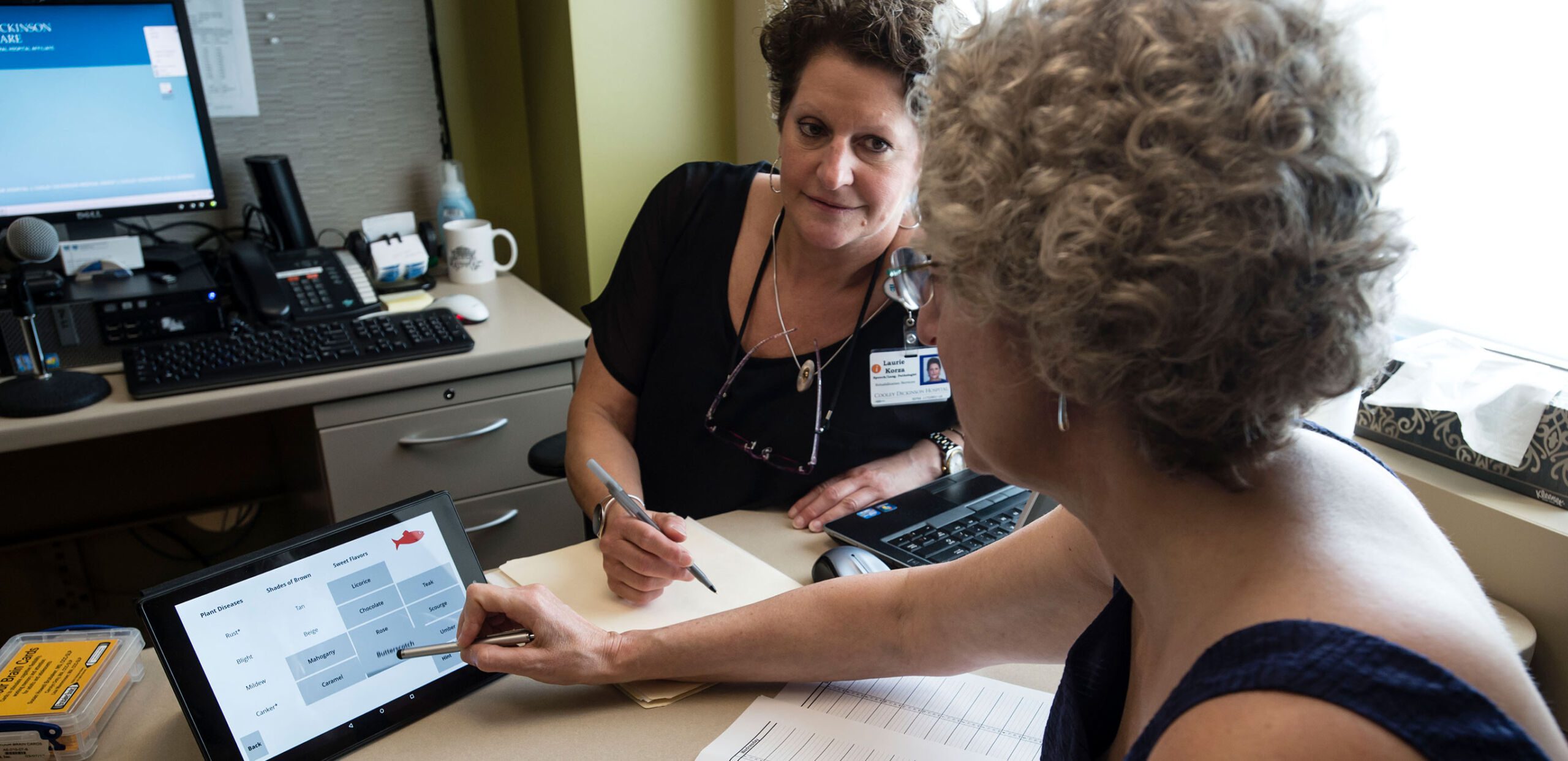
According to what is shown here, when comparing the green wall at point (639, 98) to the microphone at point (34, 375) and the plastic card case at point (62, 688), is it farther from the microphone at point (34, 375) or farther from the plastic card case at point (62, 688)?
the plastic card case at point (62, 688)

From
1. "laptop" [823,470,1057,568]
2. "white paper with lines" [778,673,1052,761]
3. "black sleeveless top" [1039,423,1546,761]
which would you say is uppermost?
→ "black sleeveless top" [1039,423,1546,761]

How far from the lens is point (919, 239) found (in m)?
0.74

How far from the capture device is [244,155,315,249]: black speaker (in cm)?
221

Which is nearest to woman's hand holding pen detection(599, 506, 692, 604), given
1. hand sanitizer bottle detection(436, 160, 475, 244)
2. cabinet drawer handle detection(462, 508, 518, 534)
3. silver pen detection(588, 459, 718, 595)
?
silver pen detection(588, 459, 718, 595)

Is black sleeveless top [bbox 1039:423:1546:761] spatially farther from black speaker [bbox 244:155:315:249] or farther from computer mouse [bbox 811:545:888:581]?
black speaker [bbox 244:155:315:249]

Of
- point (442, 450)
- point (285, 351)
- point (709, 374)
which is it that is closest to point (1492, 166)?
point (709, 374)

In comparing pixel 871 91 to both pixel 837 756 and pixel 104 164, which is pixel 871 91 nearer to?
pixel 837 756

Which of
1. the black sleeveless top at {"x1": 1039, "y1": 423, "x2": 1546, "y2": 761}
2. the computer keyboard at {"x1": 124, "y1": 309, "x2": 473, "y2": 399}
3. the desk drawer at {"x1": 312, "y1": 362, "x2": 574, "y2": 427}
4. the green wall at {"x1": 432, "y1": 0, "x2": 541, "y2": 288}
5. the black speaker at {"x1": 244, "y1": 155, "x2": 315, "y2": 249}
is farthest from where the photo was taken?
the green wall at {"x1": 432, "y1": 0, "x2": 541, "y2": 288}

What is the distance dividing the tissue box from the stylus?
90cm

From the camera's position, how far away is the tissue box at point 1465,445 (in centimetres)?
115

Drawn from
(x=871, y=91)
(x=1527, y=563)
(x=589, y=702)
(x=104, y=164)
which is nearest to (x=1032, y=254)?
(x=589, y=702)

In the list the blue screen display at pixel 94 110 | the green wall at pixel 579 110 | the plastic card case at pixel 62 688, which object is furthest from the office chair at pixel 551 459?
the blue screen display at pixel 94 110

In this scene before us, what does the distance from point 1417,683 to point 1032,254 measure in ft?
0.97

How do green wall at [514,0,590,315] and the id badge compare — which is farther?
green wall at [514,0,590,315]
